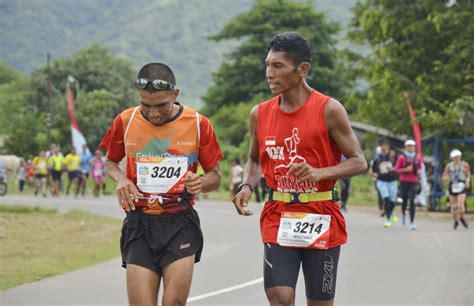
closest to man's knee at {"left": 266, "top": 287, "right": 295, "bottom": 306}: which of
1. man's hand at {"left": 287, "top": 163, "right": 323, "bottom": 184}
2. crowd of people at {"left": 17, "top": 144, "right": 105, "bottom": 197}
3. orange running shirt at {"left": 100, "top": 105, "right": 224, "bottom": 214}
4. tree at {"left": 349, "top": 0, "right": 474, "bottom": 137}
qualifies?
man's hand at {"left": 287, "top": 163, "right": 323, "bottom": 184}

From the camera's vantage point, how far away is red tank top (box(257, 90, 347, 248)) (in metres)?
6.70

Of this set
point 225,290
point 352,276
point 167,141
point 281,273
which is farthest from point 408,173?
point 281,273

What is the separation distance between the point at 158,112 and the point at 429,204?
76.6 ft

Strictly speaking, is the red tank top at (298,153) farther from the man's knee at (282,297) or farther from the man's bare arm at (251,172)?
the man's knee at (282,297)

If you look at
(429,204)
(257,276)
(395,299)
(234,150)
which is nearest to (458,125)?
(429,204)

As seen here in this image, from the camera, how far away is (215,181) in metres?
7.29

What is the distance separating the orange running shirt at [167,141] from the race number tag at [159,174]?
0.10ft

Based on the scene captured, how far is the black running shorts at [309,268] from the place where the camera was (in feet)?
21.8

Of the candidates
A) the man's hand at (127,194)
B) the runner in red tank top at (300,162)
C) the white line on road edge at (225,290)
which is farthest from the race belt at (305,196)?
the white line on road edge at (225,290)

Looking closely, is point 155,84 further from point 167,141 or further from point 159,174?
point 159,174

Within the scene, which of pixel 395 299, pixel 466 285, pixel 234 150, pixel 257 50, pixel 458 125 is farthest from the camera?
pixel 257 50

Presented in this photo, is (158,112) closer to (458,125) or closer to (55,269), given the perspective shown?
(55,269)

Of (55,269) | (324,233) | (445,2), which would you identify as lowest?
(55,269)

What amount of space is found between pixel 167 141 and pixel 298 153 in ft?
3.14
